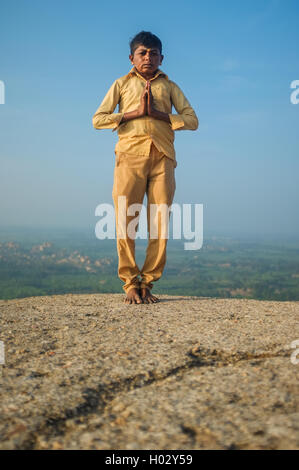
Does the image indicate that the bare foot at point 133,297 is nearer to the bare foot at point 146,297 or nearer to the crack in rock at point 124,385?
the bare foot at point 146,297

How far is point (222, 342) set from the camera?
90.9 inches

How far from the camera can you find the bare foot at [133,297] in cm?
370

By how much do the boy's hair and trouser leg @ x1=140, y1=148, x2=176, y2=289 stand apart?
1051 millimetres

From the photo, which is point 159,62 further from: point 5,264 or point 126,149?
point 5,264

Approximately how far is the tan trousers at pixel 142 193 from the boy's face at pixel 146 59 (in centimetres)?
80

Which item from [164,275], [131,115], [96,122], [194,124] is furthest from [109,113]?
[164,275]

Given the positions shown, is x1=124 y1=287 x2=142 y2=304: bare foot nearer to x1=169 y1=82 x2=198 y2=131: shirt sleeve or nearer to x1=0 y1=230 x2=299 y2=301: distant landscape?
x1=169 y1=82 x2=198 y2=131: shirt sleeve

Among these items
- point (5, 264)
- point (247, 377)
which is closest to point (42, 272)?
point (5, 264)

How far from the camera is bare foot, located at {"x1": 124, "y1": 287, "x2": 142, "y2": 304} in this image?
146 inches

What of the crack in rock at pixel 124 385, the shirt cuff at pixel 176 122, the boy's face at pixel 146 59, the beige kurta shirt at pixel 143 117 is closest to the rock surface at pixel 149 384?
the crack in rock at pixel 124 385

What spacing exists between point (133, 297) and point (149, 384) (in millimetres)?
1993

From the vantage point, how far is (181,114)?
3.90 metres

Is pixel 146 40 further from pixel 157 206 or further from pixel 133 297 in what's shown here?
pixel 133 297

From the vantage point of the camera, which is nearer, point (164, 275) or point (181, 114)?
point (181, 114)
